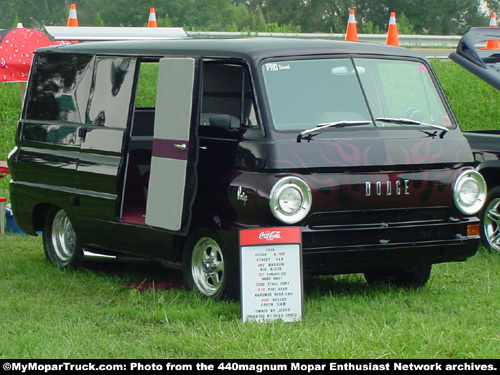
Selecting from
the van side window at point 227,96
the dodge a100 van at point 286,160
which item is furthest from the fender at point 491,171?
the van side window at point 227,96

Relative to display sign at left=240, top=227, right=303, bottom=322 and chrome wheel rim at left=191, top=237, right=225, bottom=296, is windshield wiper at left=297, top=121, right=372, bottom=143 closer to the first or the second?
display sign at left=240, top=227, right=303, bottom=322

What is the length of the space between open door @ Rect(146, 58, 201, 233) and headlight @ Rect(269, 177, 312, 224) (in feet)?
2.76

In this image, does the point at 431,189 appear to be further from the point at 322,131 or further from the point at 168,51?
the point at 168,51

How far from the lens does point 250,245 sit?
6926mm

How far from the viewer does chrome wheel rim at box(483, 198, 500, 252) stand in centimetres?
988

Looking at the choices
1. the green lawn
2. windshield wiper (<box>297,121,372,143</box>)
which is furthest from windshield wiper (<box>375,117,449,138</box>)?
the green lawn

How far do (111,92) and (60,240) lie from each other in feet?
5.96

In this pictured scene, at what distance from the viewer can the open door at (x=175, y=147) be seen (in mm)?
7629

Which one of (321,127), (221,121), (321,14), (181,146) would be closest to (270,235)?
(321,127)

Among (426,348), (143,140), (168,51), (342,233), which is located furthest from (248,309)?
(143,140)

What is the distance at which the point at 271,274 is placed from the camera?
694 cm

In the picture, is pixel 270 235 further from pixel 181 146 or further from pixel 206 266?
pixel 181 146

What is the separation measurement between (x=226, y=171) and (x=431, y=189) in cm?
151
